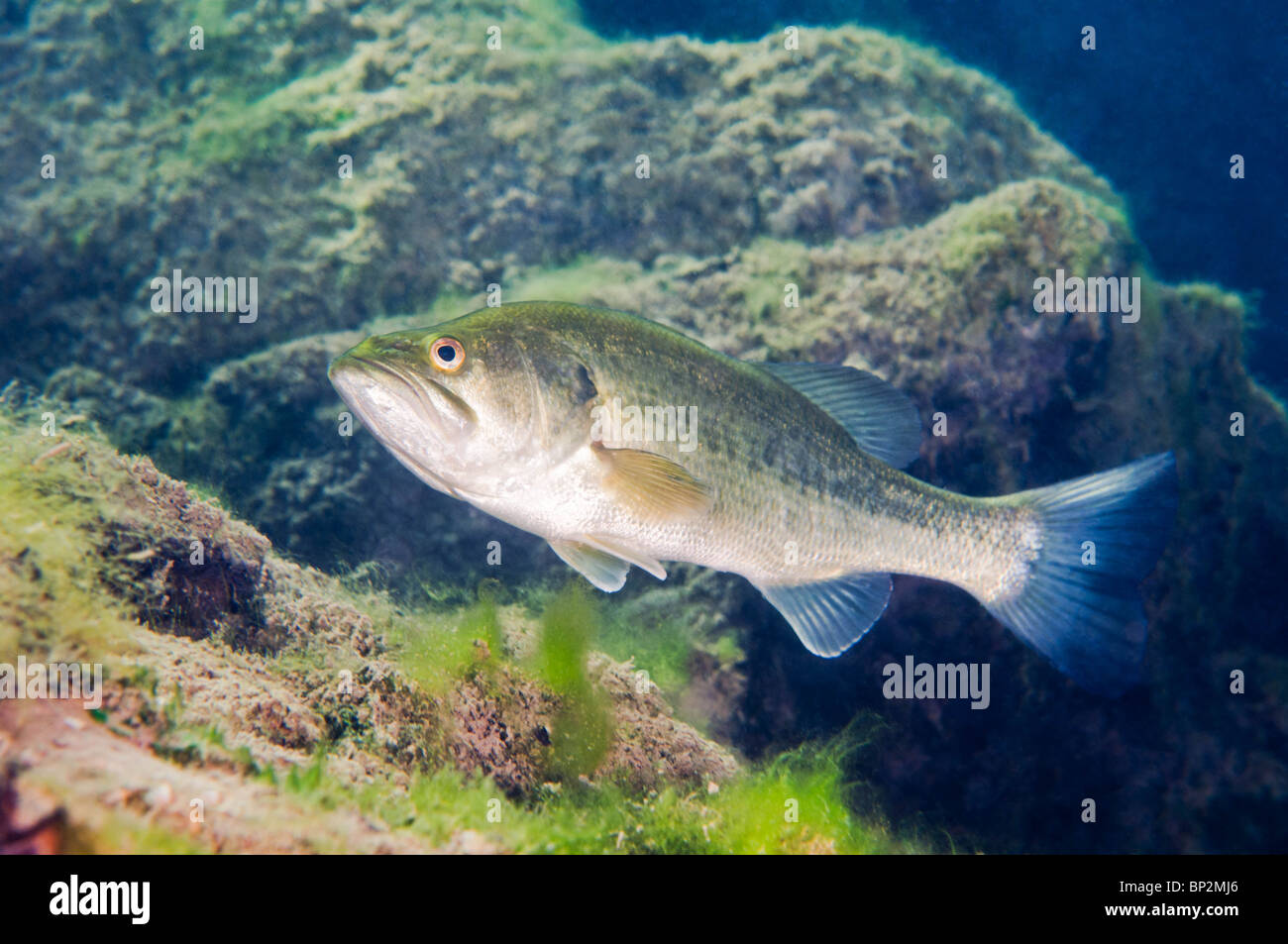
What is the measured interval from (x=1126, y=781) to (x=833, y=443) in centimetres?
532

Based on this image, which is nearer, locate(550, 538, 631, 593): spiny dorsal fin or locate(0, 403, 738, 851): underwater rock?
locate(0, 403, 738, 851): underwater rock

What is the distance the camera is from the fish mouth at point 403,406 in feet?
8.35

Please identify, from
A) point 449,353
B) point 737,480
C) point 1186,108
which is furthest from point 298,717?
point 1186,108

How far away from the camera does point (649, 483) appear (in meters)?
2.74

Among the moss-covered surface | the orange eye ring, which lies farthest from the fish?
the moss-covered surface

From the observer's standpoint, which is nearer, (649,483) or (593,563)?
(649,483)

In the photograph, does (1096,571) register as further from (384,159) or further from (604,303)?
(384,159)

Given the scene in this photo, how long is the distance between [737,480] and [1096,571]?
2.13 meters

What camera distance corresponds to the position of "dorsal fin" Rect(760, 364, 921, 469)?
3469mm

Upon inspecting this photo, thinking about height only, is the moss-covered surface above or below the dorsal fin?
below

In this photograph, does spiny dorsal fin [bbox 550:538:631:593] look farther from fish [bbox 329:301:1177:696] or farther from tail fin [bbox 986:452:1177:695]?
tail fin [bbox 986:452:1177:695]

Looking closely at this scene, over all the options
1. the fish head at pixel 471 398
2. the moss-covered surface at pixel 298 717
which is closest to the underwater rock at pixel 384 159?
the moss-covered surface at pixel 298 717

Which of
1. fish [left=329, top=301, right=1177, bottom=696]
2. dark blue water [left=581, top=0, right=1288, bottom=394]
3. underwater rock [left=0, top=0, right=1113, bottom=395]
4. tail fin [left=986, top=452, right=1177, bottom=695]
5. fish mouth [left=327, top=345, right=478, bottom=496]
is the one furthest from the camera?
dark blue water [left=581, top=0, right=1288, bottom=394]

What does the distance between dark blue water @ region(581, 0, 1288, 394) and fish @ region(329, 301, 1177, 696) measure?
29.0 metres
